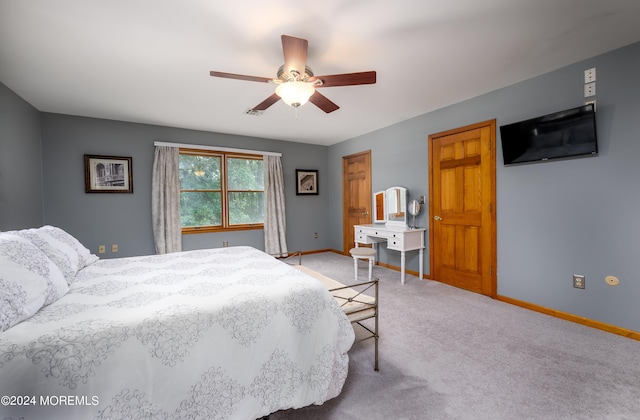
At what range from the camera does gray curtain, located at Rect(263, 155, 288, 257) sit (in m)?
5.17

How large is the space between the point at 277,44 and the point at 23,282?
2168 mm

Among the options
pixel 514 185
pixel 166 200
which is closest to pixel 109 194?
pixel 166 200

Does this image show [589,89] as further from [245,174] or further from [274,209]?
[245,174]

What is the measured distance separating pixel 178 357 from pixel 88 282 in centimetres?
103

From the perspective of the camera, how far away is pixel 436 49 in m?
2.21

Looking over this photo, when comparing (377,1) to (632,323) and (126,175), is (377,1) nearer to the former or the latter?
(632,323)

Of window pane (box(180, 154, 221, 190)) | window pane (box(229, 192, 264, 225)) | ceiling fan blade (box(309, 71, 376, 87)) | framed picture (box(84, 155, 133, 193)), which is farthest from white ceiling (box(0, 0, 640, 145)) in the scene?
window pane (box(229, 192, 264, 225))

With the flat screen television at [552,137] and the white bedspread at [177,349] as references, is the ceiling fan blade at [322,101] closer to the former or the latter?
the white bedspread at [177,349]

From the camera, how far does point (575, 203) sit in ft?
8.27

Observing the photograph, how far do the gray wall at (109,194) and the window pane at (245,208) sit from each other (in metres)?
0.27

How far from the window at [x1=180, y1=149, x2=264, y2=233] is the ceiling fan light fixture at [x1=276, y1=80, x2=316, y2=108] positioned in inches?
122

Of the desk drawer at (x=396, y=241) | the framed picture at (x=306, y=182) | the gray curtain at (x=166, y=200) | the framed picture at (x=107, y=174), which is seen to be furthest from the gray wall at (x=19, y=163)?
the desk drawer at (x=396, y=241)

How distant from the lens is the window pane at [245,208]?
16.3ft

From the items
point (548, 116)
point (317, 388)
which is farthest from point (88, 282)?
point (548, 116)
